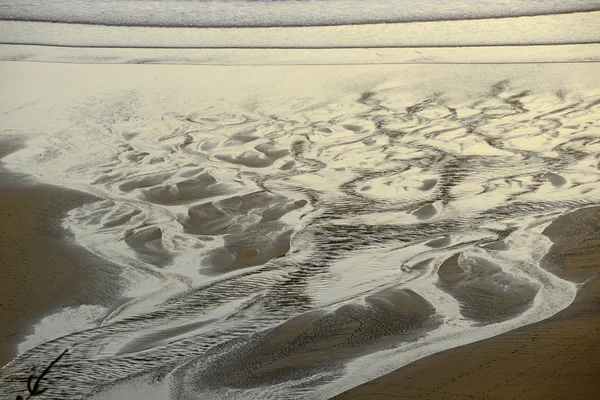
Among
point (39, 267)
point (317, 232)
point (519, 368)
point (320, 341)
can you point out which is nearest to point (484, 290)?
point (519, 368)

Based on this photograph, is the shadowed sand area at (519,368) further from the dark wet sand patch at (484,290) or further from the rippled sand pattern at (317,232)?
the dark wet sand patch at (484,290)

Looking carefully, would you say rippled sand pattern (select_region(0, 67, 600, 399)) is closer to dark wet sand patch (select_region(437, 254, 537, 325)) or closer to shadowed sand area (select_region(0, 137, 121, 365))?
dark wet sand patch (select_region(437, 254, 537, 325))

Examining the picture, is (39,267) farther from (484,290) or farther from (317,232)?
(484,290)

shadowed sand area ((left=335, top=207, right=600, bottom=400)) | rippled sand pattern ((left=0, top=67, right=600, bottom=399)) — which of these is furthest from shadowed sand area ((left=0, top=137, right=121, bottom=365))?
shadowed sand area ((left=335, top=207, right=600, bottom=400))

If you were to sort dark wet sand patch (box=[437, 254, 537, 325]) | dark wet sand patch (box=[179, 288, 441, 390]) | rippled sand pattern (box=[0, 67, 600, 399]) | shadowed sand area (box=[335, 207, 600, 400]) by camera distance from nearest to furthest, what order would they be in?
shadowed sand area (box=[335, 207, 600, 400]), dark wet sand patch (box=[179, 288, 441, 390]), rippled sand pattern (box=[0, 67, 600, 399]), dark wet sand patch (box=[437, 254, 537, 325])

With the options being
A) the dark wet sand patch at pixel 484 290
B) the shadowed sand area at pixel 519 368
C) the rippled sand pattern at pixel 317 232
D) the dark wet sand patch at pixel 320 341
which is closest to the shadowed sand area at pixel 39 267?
the rippled sand pattern at pixel 317 232
